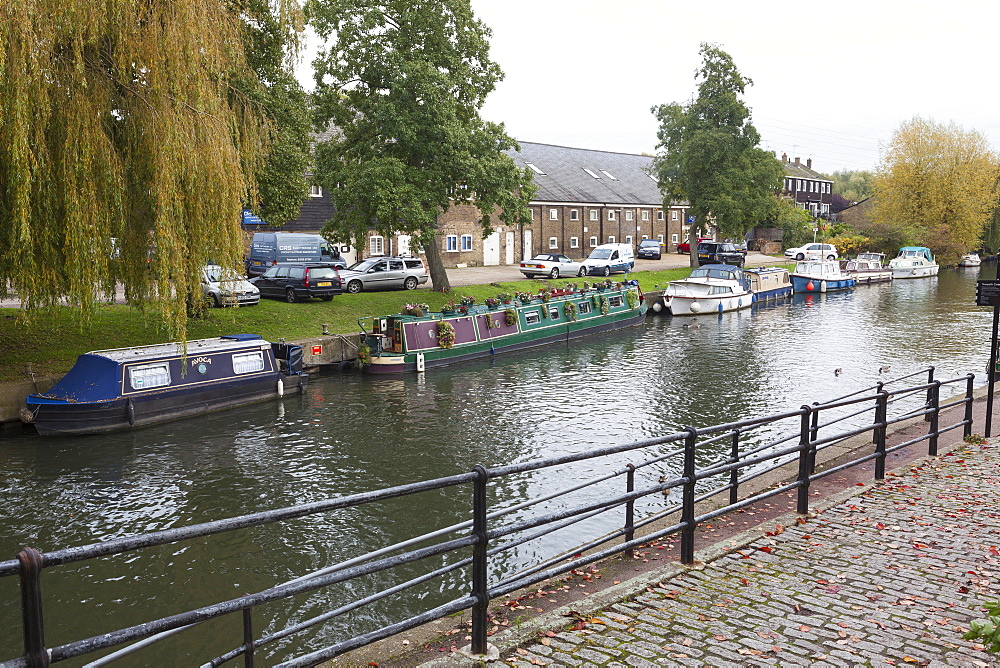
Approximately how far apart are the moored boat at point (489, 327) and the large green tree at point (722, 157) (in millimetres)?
16625

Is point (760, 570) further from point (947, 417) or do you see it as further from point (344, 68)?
point (344, 68)

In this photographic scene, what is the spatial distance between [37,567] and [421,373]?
76.3 feet

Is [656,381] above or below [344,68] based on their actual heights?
below

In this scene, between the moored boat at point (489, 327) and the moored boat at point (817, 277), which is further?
the moored boat at point (817, 277)

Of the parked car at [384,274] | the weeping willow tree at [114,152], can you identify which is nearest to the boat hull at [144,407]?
the weeping willow tree at [114,152]

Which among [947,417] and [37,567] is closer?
[37,567]

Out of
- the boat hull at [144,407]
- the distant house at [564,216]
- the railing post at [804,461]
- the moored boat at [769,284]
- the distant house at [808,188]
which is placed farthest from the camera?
the distant house at [808,188]

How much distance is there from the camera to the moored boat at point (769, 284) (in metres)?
48.8

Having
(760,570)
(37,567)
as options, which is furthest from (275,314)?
(37,567)

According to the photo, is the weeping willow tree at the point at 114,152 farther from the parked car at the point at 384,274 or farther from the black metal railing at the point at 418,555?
the parked car at the point at 384,274

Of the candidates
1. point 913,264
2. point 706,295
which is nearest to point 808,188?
point 913,264

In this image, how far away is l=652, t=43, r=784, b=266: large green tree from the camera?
50906 millimetres

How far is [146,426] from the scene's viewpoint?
753 inches

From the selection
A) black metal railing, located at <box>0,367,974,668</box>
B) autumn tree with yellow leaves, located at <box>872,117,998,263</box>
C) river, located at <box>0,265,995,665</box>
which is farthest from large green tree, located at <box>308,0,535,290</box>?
autumn tree with yellow leaves, located at <box>872,117,998,263</box>
